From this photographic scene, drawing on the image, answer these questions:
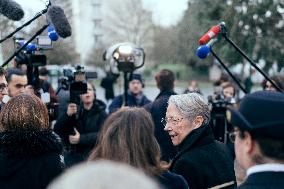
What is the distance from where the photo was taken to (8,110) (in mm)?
3021

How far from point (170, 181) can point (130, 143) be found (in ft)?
1.00

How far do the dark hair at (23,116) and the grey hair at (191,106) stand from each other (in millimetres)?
1018

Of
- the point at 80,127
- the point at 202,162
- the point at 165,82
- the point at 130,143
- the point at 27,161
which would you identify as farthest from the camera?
the point at 165,82

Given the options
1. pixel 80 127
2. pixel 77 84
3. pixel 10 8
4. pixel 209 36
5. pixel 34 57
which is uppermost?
pixel 10 8

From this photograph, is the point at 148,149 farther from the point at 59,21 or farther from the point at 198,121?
the point at 59,21

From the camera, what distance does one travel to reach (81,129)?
5379 mm

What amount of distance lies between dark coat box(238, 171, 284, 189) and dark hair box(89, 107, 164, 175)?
2.23 ft

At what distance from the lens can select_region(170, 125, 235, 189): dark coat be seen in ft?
10.5

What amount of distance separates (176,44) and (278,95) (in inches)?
1101

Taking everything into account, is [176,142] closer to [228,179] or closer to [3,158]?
[228,179]

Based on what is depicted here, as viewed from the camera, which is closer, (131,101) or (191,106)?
(191,106)

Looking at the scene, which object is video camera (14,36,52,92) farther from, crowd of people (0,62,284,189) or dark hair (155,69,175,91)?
dark hair (155,69,175,91)

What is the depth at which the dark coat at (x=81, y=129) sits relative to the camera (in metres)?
5.19

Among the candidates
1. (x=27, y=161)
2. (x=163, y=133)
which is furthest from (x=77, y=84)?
(x=27, y=161)
